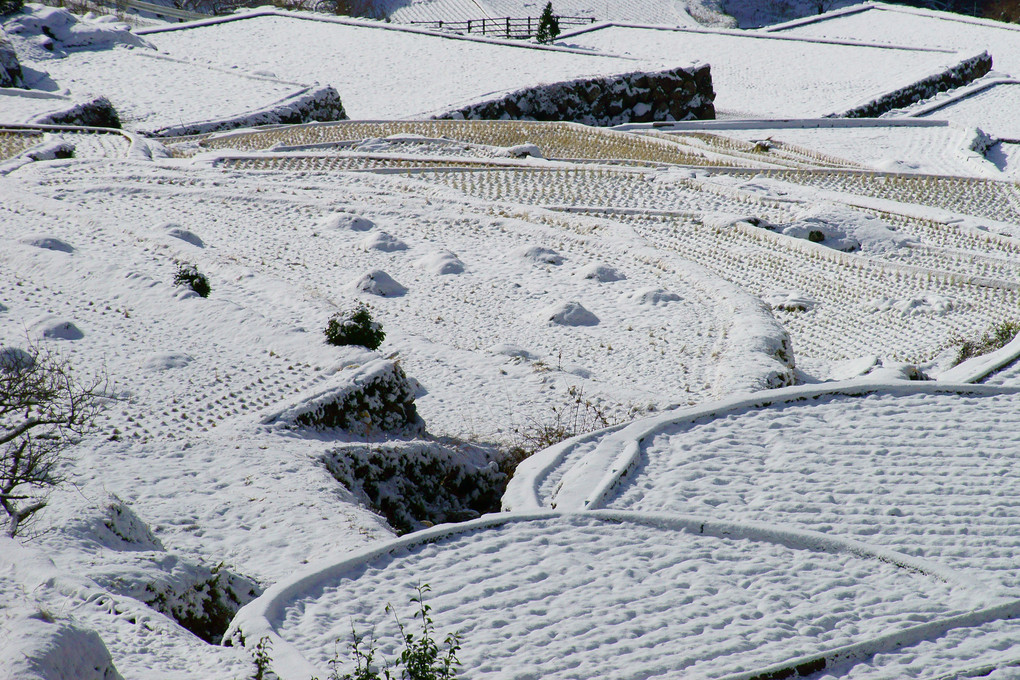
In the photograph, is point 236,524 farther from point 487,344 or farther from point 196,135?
point 196,135

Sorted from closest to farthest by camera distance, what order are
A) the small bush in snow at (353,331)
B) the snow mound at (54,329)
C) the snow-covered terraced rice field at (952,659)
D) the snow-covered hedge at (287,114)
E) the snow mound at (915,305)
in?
the snow-covered terraced rice field at (952,659)
the snow mound at (54,329)
the small bush in snow at (353,331)
the snow mound at (915,305)
the snow-covered hedge at (287,114)

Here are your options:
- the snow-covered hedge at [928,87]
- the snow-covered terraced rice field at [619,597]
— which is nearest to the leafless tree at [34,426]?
the snow-covered terraced rice field at [619,597]

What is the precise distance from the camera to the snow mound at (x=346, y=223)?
18422mm

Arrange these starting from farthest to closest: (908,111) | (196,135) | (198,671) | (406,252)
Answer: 1. (908,111)
2. (196,135)
3. (406,252)
4. (198,671)

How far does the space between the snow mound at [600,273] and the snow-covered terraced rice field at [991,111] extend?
65.8 ft

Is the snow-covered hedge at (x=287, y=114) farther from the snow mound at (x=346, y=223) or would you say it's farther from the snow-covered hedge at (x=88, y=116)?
the snow mound at (x=346, y=223)

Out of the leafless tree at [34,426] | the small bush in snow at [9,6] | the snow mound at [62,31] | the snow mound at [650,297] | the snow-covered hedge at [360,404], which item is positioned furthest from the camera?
the snow mound at [62,31]

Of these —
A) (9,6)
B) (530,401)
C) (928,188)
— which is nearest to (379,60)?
(9,6)

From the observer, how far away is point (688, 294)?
15.7m

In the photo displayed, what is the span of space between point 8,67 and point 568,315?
2327 cm

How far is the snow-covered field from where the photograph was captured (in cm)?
601

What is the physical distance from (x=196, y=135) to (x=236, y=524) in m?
21.5

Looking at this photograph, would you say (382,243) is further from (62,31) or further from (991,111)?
(991,111)

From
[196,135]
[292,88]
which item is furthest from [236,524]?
[292,88]
